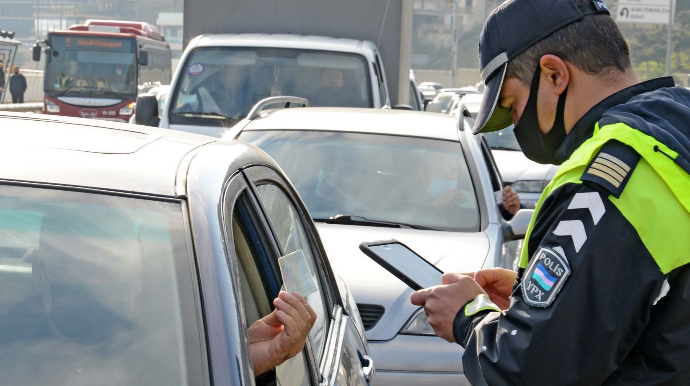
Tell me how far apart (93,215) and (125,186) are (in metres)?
0.09

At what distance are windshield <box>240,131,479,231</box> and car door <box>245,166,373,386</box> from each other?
2117mm

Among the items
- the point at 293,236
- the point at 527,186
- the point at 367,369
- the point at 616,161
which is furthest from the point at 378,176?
the point at 527,186

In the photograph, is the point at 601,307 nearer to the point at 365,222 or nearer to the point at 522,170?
the point at 365,222

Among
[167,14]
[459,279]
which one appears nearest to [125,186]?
[459,279]

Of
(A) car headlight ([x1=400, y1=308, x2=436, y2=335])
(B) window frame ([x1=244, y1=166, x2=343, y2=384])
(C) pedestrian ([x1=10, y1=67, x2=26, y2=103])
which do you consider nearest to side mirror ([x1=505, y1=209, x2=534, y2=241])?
(A) car headlight ([x1=400, y1=308, x2=436, y2=335])

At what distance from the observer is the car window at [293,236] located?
2.47 meters

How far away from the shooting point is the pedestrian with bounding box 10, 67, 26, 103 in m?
31.7

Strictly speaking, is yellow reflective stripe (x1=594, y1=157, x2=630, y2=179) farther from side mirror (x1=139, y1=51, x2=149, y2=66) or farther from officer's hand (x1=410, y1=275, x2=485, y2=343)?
side mirror (x1=139, y1=51, x2=149, y2=66)

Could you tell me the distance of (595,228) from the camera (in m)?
1.74

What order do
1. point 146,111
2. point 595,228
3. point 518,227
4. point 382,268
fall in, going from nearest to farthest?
point 595,228, point 382,268, point 518,227, point 146,111

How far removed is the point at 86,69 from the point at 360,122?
1926 centimetres

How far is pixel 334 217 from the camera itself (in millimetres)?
5121

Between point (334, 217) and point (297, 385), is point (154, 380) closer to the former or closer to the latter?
point (297, 385)

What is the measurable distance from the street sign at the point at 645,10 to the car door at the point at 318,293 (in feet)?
146
